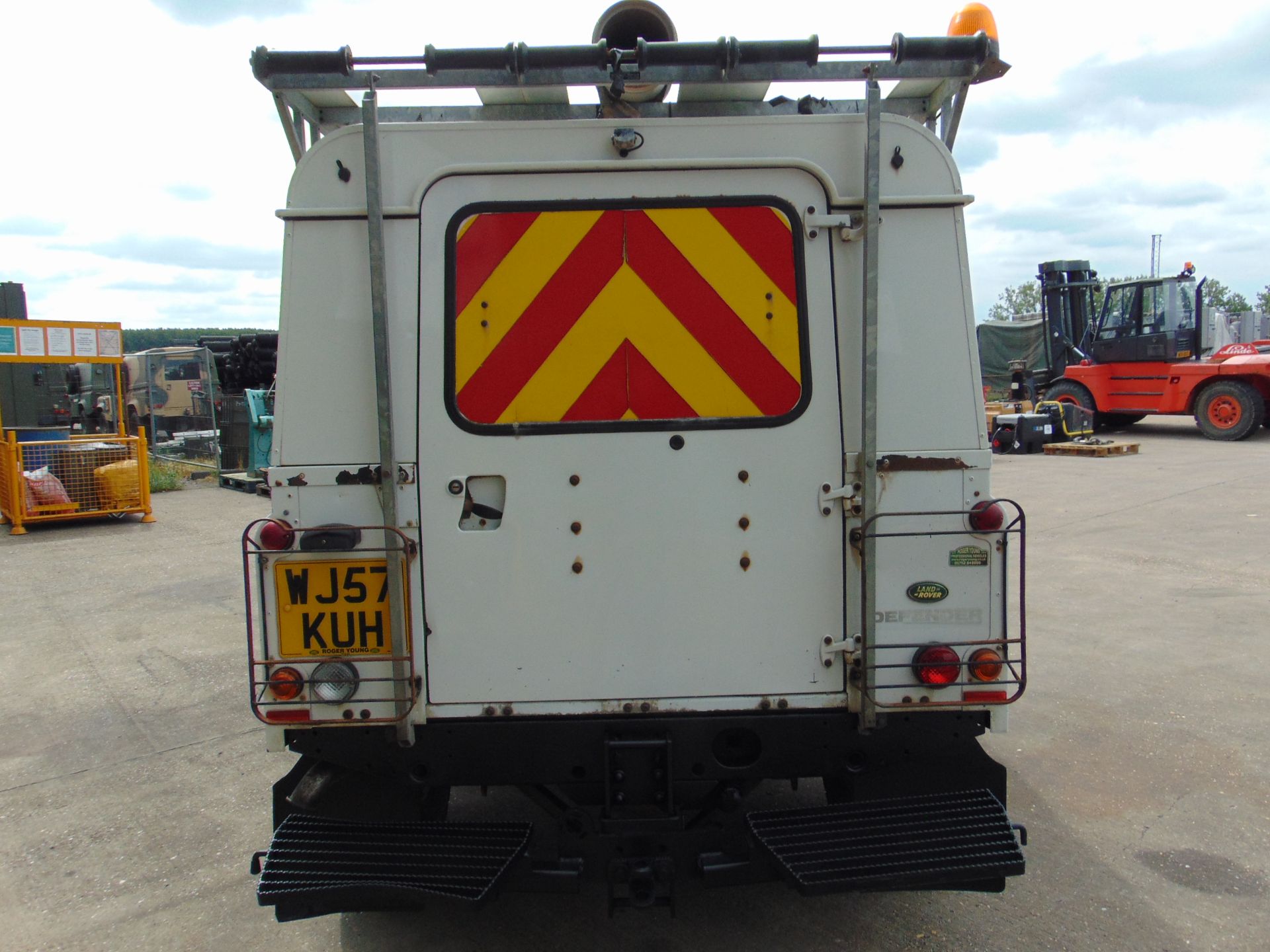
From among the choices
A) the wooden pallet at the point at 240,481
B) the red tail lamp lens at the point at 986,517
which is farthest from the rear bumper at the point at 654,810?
the wooden pallet at the point at 240,481

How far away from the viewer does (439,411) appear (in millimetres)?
2791

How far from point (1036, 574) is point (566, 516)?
6.73m

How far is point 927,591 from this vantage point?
280 centimetres

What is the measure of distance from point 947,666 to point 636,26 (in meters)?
2.38

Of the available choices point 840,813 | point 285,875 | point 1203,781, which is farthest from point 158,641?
point 1203,781

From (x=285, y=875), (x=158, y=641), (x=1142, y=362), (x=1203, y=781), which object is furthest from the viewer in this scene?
(x=1142, y=362)

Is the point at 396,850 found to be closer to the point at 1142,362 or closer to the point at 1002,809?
the point at 1002,809

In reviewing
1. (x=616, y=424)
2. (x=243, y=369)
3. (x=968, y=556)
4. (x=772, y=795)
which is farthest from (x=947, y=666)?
(x=243, y=369)

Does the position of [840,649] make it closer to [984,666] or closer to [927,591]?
[927,591]

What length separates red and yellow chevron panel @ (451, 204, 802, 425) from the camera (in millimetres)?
2791

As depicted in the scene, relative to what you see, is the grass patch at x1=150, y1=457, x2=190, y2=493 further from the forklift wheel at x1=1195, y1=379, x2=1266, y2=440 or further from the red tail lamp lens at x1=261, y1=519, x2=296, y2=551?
the forklift wheel at x1=1195, y1=379, x2=1266, y2=440

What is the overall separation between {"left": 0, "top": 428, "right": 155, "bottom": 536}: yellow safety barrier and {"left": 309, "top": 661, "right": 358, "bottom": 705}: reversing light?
11029mm

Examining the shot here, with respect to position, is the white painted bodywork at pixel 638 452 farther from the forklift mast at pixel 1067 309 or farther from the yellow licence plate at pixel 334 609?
the forklift mast at pixel 1067 309

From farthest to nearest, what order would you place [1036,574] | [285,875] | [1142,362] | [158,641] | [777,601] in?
[1142,362] → [1036,574] → [158,641] → [777,601] → [285,875]
